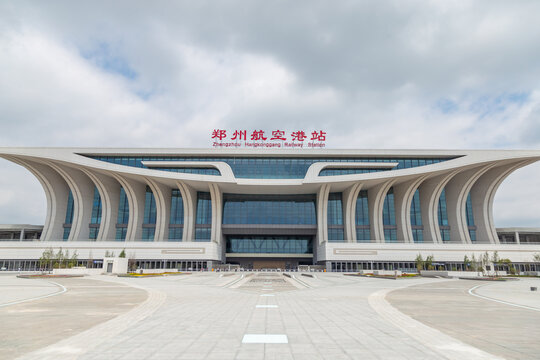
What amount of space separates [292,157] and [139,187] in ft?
85.7

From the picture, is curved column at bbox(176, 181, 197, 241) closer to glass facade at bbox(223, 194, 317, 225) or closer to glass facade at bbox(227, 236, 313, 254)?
glass facade at bbox(223, 194, 317, 225)

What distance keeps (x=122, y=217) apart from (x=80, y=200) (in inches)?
277

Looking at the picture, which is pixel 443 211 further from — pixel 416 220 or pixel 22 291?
pixel 22 291

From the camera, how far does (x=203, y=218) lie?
59875 mm

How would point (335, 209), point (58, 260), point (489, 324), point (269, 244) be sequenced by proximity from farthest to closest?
point (269, 244) → point (335, 209) → point (58, 260) → point (489, 324)

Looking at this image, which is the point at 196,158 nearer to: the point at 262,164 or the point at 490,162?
the point at 262,164

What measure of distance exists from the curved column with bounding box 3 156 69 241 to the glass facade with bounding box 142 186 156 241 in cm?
1340

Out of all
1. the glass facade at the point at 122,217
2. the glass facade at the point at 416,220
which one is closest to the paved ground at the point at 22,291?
the glass facade at the point at 122,217

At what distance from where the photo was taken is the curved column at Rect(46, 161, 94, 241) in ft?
180

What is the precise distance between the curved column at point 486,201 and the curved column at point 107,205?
2410 inches

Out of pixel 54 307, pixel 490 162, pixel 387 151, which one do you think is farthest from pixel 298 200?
pixel 54 307

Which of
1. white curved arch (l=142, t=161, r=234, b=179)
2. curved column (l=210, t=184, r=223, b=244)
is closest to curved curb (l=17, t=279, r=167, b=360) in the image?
white curved arch (l=142, t=161, r=234, b=179)

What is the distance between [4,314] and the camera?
1085 cm

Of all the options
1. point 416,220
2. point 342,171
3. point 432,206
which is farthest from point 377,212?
point 432,206
